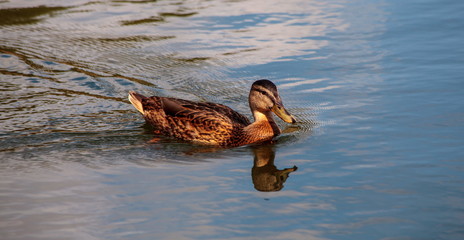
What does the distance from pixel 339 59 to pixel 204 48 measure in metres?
2.85

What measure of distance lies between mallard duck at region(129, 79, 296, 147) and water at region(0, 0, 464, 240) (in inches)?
12.0

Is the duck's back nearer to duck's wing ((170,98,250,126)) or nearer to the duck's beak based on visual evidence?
duck's wing ((170,98,250,126))

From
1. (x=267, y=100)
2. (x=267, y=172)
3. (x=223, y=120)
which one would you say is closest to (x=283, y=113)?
(x=267, y=100)

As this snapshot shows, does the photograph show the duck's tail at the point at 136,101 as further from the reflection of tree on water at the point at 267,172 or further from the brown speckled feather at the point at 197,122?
the reflection of tree on water at the point at 267,172

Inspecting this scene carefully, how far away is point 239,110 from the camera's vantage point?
11.4 meters

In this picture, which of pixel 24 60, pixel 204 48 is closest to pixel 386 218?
pixel 204 48

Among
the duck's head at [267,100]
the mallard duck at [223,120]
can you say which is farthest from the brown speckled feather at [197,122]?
the duck's head at [267,100]

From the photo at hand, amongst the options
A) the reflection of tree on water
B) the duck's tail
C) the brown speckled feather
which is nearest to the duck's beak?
the reflection of tree on water

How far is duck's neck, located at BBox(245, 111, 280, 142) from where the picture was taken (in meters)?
9.66

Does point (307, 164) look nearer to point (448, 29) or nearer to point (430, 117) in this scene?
point (430, 117)

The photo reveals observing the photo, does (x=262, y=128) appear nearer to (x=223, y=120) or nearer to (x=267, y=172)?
(x=223, y=120)

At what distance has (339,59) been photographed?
1266 centimetres

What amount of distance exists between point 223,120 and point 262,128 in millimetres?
562

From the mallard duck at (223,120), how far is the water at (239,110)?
31 centimetres
